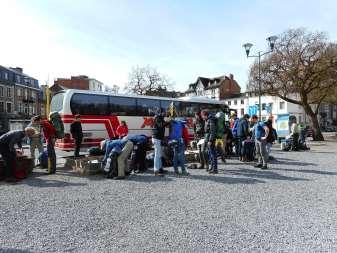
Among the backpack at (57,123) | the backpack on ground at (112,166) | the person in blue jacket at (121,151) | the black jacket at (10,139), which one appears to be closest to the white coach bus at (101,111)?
the backpack at (57,123)

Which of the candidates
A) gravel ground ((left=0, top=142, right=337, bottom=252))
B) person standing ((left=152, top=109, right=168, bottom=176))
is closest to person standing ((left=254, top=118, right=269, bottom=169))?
gravel ground ((left=0, top=142, right=337, bottom=252))

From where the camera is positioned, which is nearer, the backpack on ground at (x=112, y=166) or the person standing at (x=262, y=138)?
the backpack on ground at (x=112, y=166)

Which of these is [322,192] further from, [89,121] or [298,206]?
[89,121]

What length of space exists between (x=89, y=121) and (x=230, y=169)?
988 centimetres

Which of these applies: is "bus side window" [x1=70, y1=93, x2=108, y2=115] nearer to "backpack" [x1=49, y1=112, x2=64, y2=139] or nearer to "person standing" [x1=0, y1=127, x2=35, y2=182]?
"backpack" [x1=49, y1=112, x2=64, y2=139]

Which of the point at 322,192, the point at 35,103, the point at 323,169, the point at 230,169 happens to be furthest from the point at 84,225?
the point at 35,103

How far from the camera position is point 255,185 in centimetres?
866

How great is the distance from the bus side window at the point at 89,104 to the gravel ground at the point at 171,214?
929 centimetres

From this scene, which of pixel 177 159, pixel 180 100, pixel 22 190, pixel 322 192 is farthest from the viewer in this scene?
pixel 180 100

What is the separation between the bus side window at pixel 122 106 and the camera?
67.5 ft

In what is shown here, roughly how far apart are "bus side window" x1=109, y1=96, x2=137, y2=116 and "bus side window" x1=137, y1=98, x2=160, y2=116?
35cm

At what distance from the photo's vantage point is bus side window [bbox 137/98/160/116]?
22.2 m

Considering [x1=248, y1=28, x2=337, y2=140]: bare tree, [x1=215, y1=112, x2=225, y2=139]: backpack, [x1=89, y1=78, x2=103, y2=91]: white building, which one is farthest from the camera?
[x1=89, y1=78, x2=103, y2=91]: white building

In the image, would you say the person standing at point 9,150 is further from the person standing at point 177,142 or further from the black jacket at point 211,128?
the black jacket at point 211,128
